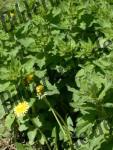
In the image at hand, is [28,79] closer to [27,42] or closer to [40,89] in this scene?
[40,89]

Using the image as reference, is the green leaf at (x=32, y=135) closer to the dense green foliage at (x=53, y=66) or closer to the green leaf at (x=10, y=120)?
the dense green foliage at (x=53, y=66)

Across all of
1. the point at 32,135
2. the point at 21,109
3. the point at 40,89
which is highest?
the point at 40,89

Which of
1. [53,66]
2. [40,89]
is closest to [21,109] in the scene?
[40,89]

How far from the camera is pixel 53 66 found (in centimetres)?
374

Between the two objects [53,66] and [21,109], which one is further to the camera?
[53,66]

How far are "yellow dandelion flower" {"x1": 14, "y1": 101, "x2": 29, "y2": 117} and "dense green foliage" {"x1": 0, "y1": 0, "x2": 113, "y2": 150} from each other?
8cm

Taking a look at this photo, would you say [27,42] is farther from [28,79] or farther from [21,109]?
[21,109]

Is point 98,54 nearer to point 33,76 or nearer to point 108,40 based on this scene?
point 108,40

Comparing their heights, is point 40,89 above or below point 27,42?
below

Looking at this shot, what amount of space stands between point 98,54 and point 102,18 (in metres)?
0.29

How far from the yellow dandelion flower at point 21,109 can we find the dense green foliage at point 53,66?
85mm

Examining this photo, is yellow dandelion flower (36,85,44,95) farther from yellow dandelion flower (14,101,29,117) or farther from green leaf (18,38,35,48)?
green leaf (18,38,35,48)

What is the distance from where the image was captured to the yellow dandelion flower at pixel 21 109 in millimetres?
3480

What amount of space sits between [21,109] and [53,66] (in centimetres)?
47
